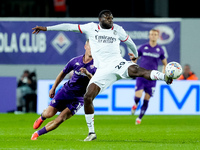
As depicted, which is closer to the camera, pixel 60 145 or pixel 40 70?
pixel 60 145

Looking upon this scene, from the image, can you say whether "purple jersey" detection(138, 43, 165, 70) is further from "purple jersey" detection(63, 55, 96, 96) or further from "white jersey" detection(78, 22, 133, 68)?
"white jersey" detection(78, 22, 133, 68)

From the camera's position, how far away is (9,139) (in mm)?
10328

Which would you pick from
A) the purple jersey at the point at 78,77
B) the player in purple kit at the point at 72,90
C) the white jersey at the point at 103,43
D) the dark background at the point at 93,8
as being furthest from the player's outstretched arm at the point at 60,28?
the dark background at the point at 93,8

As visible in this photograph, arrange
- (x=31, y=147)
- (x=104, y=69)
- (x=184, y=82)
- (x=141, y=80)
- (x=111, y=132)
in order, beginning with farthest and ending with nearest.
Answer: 1. (x=184, y=82)
2. (x=141, y=80)
3. (x=111, y=132)
4. (x=104, y=69)
5. (x=31, y=147)

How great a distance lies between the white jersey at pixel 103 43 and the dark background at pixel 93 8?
15356mm

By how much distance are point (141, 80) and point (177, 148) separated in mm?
5799

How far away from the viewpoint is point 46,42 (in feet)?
67.7

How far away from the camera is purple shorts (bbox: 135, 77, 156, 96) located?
14562 millimetres

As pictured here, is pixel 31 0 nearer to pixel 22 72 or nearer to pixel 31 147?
pixel 22 72

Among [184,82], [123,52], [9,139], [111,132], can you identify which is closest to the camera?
[9,139]

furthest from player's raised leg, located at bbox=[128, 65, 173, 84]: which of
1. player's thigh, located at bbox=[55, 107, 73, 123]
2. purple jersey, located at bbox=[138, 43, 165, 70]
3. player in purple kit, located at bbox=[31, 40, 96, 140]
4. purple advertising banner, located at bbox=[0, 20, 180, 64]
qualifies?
purple advertising banner, located at bbox=[0, 20, 180, 64]

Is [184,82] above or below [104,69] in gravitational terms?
below

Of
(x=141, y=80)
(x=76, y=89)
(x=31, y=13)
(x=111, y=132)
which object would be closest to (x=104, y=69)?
(x=76, y=89)

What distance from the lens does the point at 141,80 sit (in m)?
14.7
